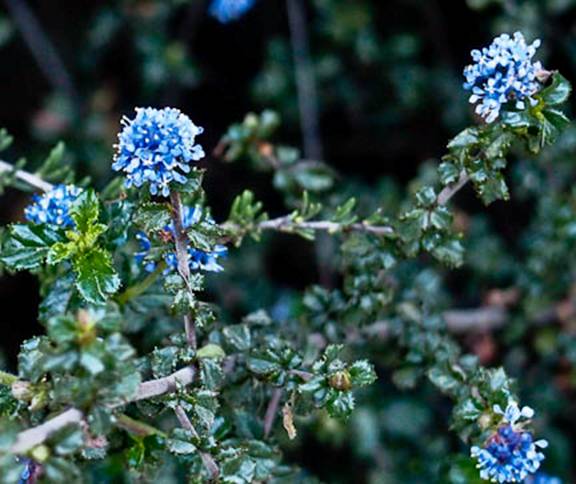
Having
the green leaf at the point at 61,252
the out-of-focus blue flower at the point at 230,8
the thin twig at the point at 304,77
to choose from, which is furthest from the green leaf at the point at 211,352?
the thin twig at the point at 304,77

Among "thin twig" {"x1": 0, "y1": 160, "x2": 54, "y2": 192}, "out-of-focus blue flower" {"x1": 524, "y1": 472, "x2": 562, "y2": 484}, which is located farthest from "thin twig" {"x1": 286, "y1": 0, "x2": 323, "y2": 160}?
"out-of-focus blue flower" {"x1": 524, "y1": 472, "x2": 562, "y2": 484}

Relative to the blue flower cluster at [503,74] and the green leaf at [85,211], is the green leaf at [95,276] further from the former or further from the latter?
the blue flower cluster at [503,74]

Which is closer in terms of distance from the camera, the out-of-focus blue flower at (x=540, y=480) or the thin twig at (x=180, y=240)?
the thin twig at (x=180, y=240)

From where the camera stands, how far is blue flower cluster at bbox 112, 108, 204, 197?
4.76ft

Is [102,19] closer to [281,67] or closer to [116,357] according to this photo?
[281,67]

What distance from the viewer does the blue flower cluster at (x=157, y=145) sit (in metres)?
1.45

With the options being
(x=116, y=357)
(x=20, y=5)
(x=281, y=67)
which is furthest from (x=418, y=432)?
(x=20, y=5)

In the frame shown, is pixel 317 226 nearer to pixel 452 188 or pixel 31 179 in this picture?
pixel 452 188

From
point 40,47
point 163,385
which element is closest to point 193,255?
point 163,385

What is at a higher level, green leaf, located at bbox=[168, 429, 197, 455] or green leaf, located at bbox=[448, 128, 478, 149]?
green leaf, located at bbox=[448, 128, 478, 149]

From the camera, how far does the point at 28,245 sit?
1.66 metres

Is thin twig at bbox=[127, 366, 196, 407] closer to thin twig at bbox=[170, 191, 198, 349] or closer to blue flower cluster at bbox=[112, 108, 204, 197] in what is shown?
thin twig at bbox=[170, 191, 198, 349]

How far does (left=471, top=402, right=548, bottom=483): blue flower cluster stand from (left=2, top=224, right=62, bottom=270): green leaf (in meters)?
0.77

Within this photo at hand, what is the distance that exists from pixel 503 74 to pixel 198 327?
665 millimetres
